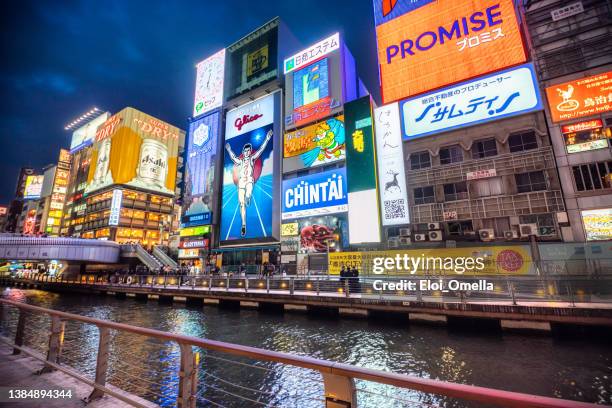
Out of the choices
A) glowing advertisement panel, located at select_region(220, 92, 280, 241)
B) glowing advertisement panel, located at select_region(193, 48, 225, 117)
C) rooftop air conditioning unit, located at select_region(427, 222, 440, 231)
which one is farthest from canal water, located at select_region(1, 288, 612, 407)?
glowing advertisement panel, located at select_region(193, 48, 225, 117)

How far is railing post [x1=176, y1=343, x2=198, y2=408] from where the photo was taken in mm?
3424

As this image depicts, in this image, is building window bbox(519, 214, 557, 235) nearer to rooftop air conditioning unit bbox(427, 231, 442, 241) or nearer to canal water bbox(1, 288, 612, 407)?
rooftop air conditioning unit bbox(427, 231, 442, 241)

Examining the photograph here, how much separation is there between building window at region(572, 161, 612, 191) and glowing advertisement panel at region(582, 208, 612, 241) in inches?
79.2

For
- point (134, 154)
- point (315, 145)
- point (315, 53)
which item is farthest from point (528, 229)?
point (134, 154)

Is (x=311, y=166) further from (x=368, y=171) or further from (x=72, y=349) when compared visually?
(x=72, y=349)

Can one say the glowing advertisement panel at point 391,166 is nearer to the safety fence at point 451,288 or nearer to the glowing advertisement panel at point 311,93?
the glowing advertisement panel at point 311,93

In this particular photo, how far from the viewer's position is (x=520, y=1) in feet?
100

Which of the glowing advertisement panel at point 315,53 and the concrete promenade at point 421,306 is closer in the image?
the concrete promenade at point 421,306

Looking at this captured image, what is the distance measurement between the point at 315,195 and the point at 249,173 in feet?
50.9

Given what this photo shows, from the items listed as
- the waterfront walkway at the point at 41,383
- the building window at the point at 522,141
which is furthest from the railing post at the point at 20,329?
the building window at the point at 522,141

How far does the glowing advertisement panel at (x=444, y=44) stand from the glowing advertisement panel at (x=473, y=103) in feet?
5.37

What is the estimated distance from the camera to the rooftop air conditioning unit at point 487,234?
27073 millimetres

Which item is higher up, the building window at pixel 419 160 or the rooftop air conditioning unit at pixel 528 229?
the building window at pixel 419 160
